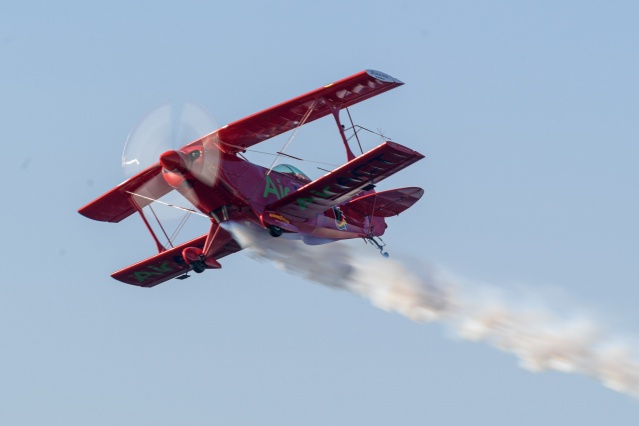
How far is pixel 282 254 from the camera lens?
4478 centimetres

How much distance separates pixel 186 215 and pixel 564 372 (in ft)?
31.5

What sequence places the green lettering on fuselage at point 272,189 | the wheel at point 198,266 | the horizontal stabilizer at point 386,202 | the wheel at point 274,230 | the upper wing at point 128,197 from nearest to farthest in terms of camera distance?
the wheel at point 274,230
the green lettering on fuselage at point 272,189
the wheel at point 198,266
the upper wing at point 128,197
the horizontal stabilizer at point 386,202

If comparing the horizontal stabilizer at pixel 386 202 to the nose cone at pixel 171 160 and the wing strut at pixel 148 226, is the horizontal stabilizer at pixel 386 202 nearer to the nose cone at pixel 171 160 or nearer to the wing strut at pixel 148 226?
the wing strut at pixel 148 226

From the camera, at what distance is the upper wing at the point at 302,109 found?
42.3m

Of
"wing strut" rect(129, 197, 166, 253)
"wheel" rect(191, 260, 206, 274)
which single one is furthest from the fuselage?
"wing strut" rect(129, 197, 166, 253)

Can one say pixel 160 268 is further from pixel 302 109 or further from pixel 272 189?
→ pixel 302 109

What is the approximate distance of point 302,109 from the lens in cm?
4316

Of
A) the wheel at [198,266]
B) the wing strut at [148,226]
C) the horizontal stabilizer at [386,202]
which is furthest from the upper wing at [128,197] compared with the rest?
the horizontal stabilizer at [386,202]

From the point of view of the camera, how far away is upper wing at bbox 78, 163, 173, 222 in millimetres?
44719

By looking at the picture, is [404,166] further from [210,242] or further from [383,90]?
[210,242]

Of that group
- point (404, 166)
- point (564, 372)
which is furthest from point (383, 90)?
point (564, 372)

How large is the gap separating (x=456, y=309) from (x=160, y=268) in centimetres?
727

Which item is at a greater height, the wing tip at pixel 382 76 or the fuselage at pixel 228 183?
the wing tip at pixel 382 76

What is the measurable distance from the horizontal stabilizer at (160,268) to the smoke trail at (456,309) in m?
1.44
